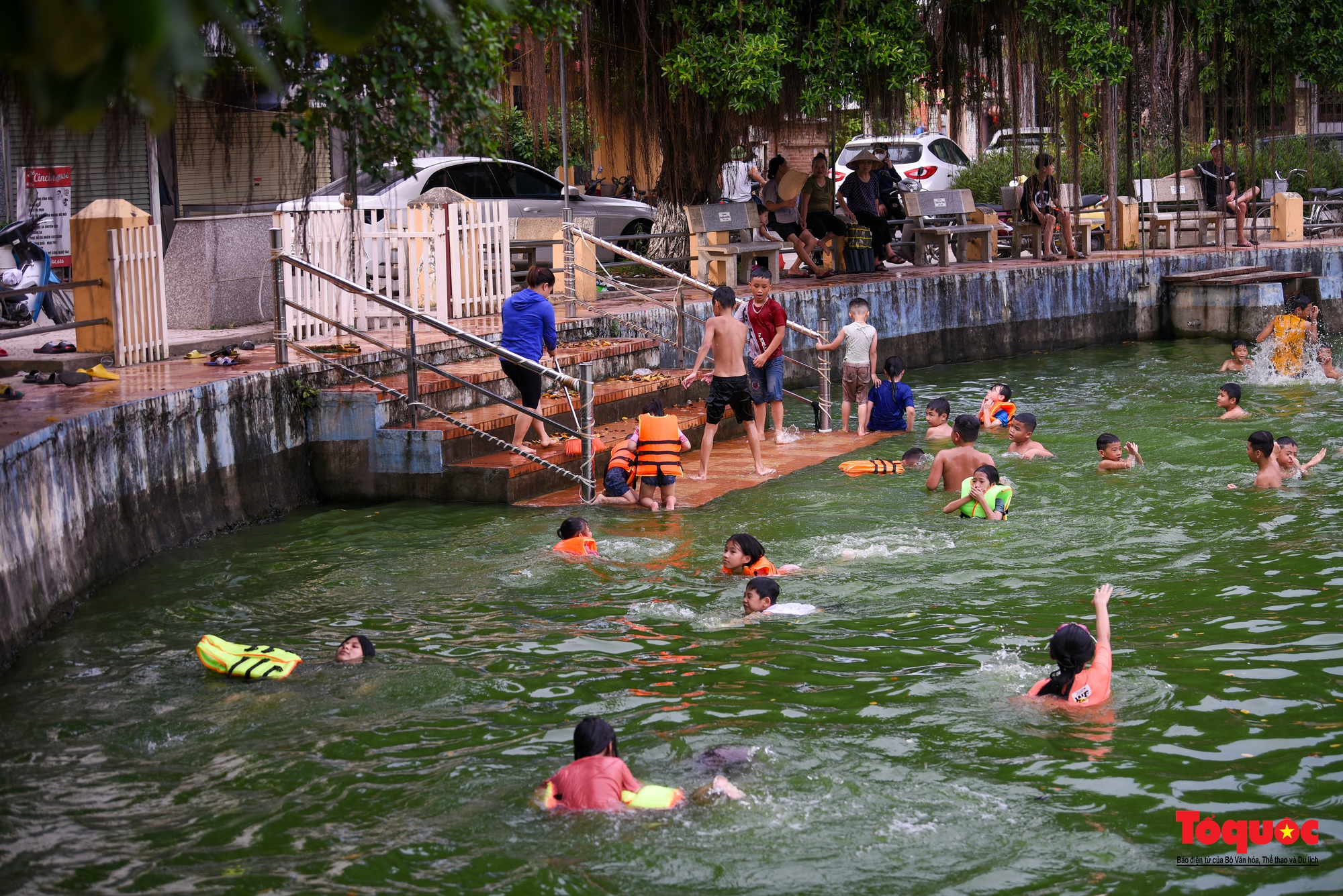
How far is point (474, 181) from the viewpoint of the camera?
21.3 m

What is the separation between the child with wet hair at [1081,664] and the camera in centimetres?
699

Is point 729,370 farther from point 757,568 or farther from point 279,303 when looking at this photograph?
point 279,303

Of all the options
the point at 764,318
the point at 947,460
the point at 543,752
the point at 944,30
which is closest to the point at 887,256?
the point at 944,30

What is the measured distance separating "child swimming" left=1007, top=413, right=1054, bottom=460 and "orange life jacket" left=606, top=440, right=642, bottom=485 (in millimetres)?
3700

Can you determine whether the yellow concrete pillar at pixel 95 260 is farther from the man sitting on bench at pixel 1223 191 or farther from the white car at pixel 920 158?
the white car at pixel 920 158

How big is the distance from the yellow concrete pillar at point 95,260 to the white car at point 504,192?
4.81m

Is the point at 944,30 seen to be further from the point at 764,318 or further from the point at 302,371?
the point at 302,371

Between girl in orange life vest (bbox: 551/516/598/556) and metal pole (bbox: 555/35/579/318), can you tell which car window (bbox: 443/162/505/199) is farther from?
girl in orange life vest (bbox: 551/516/598/556)

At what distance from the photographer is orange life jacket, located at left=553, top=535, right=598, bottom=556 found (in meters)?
10.1

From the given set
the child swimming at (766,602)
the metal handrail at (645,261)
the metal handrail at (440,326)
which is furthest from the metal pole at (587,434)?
the child swimming at (766,602)

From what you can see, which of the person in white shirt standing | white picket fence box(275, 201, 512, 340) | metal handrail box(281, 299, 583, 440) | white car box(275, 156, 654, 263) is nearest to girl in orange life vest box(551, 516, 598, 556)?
metal handrail box(281, 299, 583, 440)

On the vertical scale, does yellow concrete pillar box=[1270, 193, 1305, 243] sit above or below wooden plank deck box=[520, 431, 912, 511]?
above

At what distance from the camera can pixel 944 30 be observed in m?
21.0

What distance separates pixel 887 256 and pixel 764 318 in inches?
339
